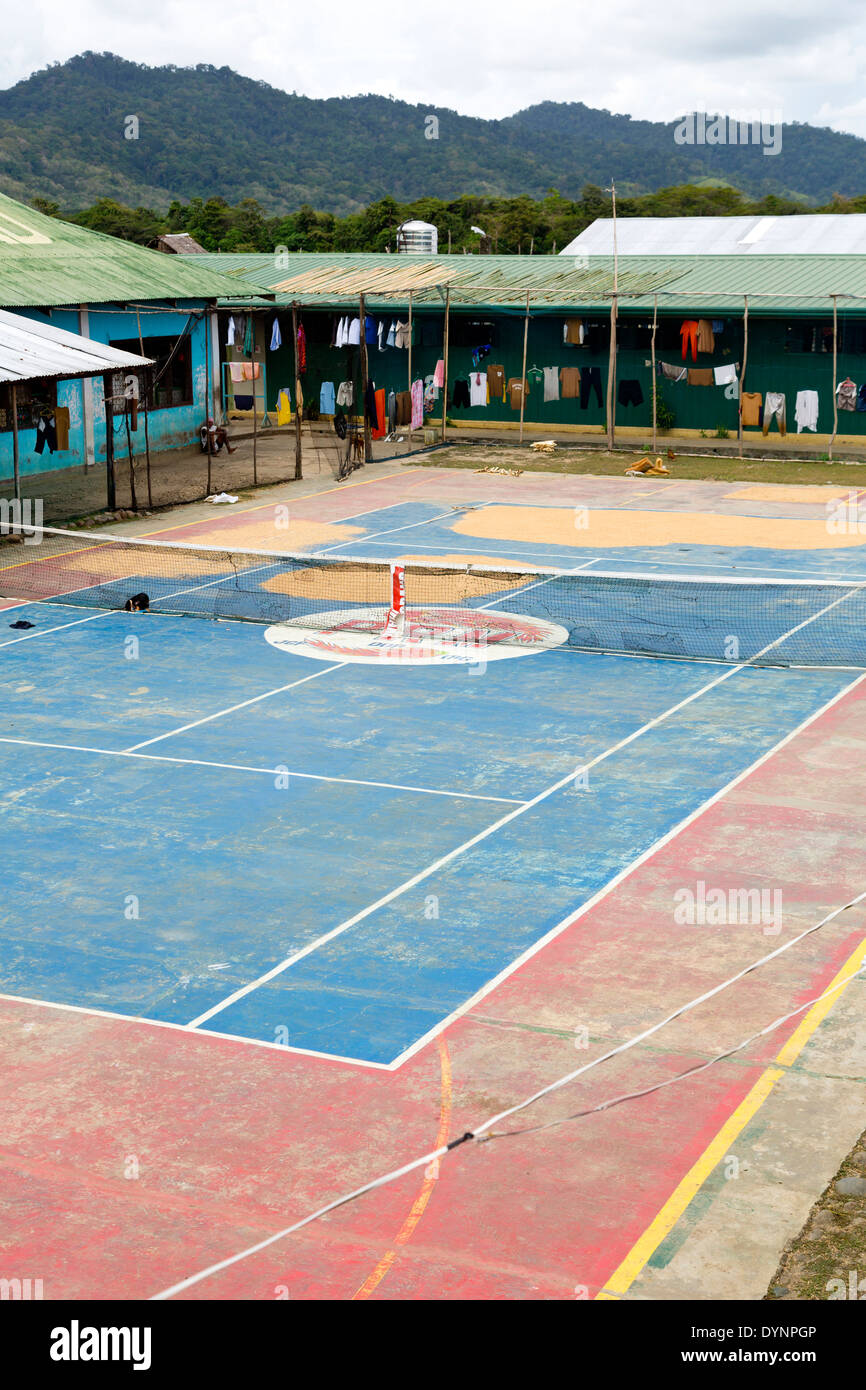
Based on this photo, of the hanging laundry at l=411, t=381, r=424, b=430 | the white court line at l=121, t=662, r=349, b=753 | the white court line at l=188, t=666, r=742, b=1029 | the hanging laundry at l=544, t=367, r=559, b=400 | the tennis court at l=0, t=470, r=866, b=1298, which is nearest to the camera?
the tennis court at l=0, t=470, r=866, b=1298

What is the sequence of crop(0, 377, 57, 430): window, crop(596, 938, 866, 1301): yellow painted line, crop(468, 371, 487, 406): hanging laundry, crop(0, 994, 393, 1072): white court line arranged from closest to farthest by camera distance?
crop(596, 938, 866, 1301): yellow painted line < crop(0, 994, 393, 1072): white court line < crop(0, 377, 57, 430): window < crop(468, 371, 487, 406): hanging laundry

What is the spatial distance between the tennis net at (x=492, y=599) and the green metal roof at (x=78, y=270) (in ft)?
34.3

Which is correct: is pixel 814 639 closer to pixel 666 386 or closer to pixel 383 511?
pixel 383 511

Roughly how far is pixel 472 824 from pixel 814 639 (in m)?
10.5

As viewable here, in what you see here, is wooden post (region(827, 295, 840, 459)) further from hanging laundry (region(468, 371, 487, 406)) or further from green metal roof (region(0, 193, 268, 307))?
green metal roof (region(0, 193, 268, 307))

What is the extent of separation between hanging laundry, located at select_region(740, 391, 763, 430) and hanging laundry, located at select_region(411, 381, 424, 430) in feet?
34.1

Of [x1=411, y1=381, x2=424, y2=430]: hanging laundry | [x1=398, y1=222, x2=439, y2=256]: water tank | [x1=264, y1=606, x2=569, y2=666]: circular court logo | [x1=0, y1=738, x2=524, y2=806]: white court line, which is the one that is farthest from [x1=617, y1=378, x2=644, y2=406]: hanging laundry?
[x1=0, y1=738, x2=524, y2=806]: white court line

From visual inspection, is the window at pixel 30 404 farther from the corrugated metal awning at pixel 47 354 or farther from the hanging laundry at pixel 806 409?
the hanging laundry at pixel 806 409

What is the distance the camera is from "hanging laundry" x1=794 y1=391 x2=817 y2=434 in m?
47.8

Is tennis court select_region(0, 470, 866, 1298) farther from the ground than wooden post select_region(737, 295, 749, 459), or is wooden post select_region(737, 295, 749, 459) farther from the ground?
wooden post select_region(737, 295, 749, 459)

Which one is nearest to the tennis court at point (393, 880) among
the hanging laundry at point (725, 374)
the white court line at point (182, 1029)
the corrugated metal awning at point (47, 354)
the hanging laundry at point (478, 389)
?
the white court line at point (182, 1029)

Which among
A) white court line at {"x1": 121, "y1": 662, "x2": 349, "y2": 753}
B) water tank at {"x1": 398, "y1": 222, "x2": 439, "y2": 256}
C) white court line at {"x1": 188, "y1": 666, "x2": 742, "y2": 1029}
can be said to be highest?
water tank at {"x1": 398, "y1": 222, "x2": 439, "y2": 256}

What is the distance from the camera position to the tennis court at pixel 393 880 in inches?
389

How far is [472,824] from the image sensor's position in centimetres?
1684
